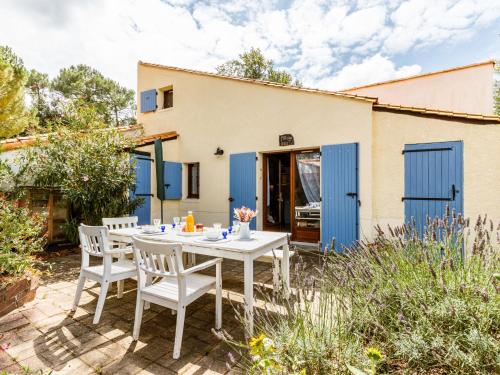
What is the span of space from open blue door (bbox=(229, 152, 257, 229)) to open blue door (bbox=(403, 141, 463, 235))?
3.30m

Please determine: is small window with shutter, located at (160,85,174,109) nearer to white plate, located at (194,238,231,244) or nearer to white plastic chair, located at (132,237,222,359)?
white plate, located at (194,238,231,244)

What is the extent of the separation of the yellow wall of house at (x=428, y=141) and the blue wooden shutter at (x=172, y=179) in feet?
16.9

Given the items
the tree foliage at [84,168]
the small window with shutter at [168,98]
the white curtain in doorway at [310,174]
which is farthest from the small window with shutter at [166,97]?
the white curtain in doorway at [310,174]

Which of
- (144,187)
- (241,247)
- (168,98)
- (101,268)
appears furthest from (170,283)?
(168,98)

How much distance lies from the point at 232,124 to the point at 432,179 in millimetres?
4667

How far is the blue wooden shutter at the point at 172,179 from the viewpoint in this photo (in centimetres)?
719

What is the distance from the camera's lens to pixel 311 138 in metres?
5.86

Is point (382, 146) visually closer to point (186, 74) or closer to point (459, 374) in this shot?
point (459, 374)

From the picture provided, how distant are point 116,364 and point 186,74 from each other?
7.64 meters

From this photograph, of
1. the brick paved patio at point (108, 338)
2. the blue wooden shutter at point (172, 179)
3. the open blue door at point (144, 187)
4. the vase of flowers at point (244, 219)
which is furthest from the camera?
the blue wooden shutter at point (172, 179)

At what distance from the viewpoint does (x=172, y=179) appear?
7.38 metres

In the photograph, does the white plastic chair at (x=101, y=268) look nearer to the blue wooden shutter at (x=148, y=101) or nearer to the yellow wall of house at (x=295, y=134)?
the yellow wall of house at (x=295, y=134)

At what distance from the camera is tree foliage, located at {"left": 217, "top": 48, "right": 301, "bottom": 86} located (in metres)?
15.3

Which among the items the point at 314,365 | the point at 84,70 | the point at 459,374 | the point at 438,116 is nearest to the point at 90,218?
the point at 314,365
